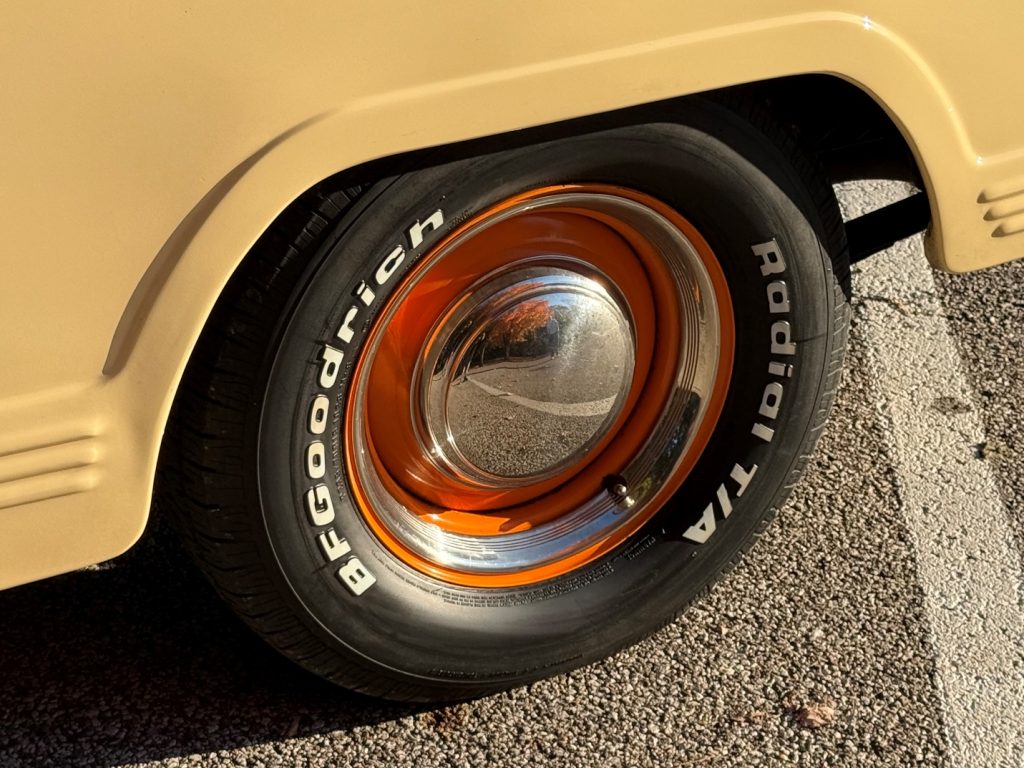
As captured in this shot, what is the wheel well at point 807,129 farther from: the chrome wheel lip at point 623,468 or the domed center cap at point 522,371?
the domed center cap at point 522,371

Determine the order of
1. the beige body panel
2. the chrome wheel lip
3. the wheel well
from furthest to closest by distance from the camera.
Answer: the chrome wheel lip, the wheel well, the beige body panel

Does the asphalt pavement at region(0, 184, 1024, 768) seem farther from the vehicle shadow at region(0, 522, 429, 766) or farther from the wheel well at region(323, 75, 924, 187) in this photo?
→ the wheel well at region(323, 75, 924, 187)

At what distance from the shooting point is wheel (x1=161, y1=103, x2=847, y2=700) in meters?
1.50

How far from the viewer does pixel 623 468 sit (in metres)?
2.11

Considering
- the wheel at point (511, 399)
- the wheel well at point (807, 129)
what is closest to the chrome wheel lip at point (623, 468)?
the wheel at point (511, 399)

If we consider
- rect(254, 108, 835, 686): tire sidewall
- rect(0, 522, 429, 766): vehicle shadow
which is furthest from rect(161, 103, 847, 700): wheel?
rect(0, 522, 429, 766): vehicle shadow

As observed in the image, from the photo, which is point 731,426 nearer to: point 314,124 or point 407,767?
point 407,767

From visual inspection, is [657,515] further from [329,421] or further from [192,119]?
[192,119]

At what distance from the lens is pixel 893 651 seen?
85.0 inches

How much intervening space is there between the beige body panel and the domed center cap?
0.46m

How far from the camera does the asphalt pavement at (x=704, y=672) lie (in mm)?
1969

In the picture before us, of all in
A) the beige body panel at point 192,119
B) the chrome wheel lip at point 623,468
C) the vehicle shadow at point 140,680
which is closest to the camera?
the beige body panel at point 192,119

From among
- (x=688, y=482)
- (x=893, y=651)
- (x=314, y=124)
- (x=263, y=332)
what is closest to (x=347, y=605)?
(x=263, y=332)

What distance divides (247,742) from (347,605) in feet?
1.29
